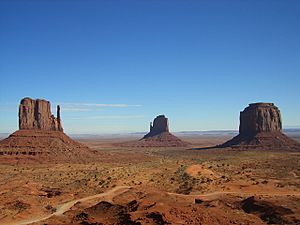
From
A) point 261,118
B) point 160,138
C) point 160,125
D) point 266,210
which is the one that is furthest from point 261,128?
point 266,210

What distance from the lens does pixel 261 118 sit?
12762 centimetres

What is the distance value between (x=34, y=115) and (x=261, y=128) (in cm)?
8320

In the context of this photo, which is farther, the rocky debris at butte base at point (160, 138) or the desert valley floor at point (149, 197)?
the rocky debris at butte base at point (160, 138)

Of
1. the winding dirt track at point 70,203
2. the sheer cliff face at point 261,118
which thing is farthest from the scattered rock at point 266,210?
the sheer cliff face at point 261,118

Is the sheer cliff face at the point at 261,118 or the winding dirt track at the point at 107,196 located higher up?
the sheer cliff face at the point at 261,118

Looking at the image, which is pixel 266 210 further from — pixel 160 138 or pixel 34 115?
pixel 160 138

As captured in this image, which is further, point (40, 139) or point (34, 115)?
point (34, 115)

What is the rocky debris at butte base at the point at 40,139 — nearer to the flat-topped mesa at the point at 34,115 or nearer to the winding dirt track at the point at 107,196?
the flat-topped mesa at the point at 34,115

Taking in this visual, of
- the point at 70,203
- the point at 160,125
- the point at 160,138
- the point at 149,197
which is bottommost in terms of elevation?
the point at 70,203

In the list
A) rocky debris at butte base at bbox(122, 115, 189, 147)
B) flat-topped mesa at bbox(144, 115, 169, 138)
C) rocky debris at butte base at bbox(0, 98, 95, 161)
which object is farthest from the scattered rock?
flat-topped mesa at bbox(144, 115, 169, 138)

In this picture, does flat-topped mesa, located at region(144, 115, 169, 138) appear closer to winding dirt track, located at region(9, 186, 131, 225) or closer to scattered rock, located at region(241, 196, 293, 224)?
winding dirt track, located at region(9, 186, 131, 225)

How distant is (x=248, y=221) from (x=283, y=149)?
319 ft

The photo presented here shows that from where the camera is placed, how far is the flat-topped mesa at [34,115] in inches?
3718

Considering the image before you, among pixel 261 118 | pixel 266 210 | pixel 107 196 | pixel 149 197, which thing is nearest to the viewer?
pixel 266 210
